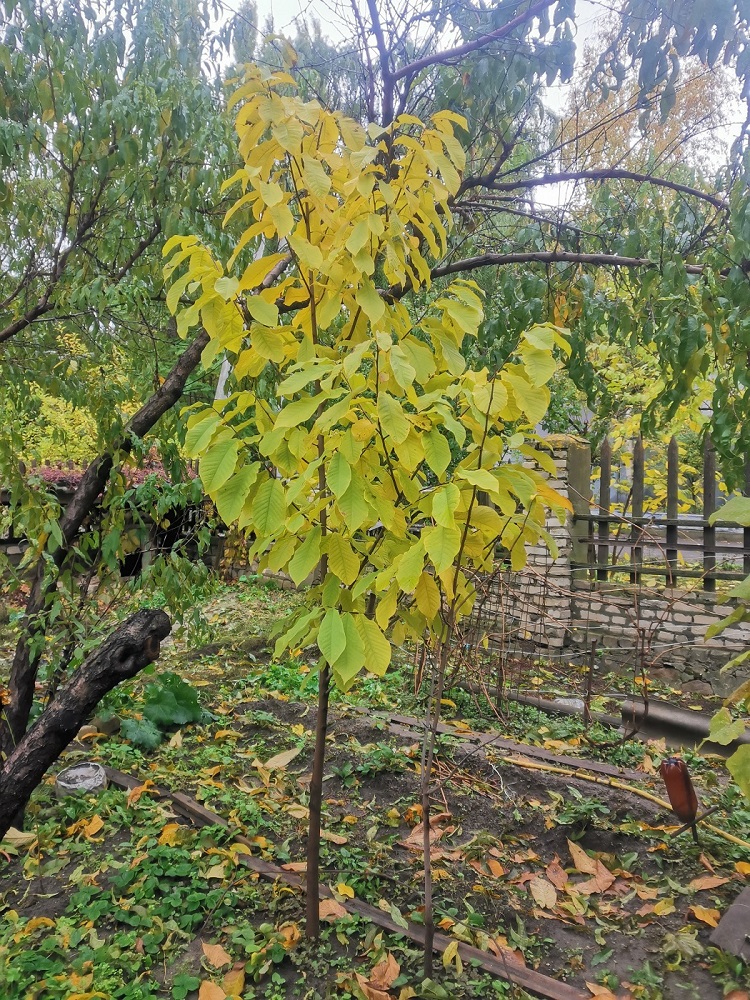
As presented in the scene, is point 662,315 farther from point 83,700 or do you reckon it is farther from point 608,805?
point 83,700

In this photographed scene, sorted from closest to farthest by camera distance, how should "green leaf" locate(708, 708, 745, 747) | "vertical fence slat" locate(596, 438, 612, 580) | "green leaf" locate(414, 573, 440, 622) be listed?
"green leaf" locate(708, 708, 745, 747) → "green leaf" locate(414, 573, 440, 622) → "vertical fence slat" locate(596, 438, 612, 580)

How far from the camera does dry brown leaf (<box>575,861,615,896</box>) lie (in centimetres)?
273

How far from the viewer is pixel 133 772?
365cm

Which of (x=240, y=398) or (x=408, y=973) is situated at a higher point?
(x=240, y=398)

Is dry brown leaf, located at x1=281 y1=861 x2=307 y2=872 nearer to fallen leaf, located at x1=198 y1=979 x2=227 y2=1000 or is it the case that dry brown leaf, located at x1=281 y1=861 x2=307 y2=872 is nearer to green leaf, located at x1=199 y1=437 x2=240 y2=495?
fallen leaf, located at x1=198 y1=979 x2=227 y2=1000

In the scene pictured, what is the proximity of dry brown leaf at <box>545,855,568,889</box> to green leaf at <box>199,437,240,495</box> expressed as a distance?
7.54ft

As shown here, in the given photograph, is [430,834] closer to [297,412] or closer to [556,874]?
[556,874]

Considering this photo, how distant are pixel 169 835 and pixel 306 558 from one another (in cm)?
199

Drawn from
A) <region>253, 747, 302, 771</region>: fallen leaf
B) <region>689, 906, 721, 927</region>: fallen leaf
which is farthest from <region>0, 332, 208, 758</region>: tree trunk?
<region>689, 906, 721, 927</region>: fallen leaf

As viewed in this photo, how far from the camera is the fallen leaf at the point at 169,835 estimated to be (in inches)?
116

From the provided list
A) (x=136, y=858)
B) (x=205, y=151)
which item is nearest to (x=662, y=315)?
(x=205, y=151)

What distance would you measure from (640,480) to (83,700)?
4.86 m

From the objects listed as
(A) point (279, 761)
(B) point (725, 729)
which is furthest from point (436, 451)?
(A) point (279, 761)

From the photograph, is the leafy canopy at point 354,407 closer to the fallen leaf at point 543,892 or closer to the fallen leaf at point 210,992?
the fallen leaf at point 210,992
